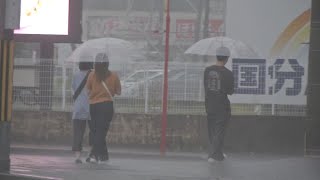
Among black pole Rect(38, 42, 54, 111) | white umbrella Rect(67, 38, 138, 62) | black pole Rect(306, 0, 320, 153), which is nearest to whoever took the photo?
black pole Rect(306, 0, 320, 153)

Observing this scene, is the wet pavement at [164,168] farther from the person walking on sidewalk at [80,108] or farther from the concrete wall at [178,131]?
the concrete wall at [178,131]

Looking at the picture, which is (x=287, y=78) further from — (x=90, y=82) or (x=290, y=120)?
(x=90, y=82)

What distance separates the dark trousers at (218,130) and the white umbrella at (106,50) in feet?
8.11

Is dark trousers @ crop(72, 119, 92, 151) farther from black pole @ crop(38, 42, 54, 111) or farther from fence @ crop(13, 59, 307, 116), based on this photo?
black pole @ crop(38, 42, 54, 111)

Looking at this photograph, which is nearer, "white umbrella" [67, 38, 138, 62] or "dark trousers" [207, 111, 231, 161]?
"dark trousers" [207, 111, 231, 161]

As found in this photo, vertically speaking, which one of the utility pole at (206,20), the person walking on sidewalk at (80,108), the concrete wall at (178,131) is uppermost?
the utility pole at (206,20)

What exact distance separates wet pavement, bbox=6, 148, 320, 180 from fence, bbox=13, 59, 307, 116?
5.70ft

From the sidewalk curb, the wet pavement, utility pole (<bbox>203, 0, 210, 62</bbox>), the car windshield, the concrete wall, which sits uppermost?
utility pole (<bbox>203, 0, 210, 62</bbox>)

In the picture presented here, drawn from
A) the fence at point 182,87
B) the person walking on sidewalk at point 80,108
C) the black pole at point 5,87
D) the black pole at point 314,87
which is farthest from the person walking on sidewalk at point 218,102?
the black pole at point 5,87

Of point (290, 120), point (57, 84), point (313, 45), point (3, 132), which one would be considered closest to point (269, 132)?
point (290, 120)

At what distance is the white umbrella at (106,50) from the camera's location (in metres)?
12.3

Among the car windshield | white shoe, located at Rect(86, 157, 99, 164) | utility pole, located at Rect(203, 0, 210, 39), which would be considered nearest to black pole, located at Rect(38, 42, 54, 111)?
the car windshield

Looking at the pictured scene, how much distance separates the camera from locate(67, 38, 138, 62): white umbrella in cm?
1227

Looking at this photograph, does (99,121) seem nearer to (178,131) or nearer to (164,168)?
(164,168)
